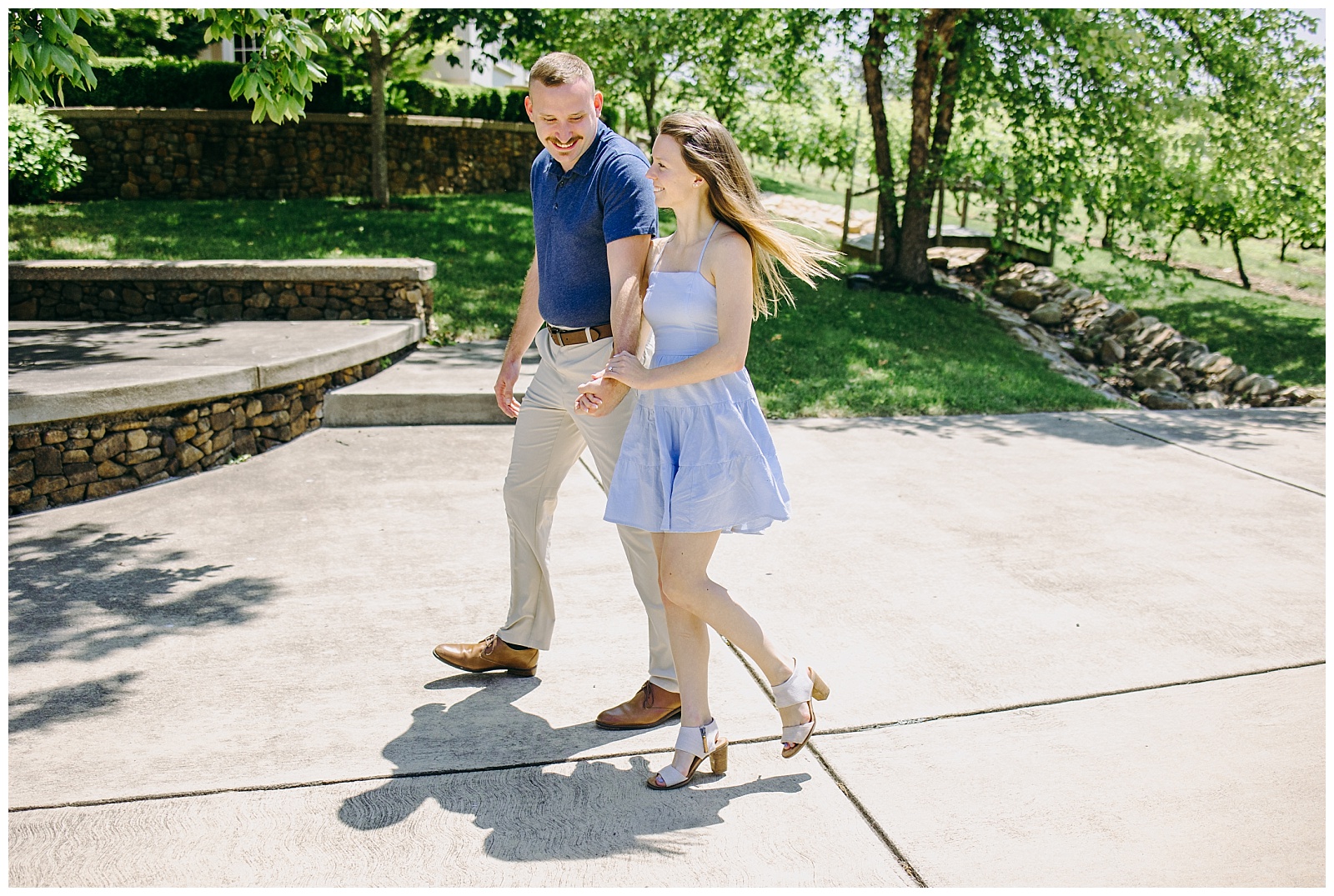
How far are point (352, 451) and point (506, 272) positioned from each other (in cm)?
546

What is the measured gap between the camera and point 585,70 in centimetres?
340

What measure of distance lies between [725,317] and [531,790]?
1.49 m

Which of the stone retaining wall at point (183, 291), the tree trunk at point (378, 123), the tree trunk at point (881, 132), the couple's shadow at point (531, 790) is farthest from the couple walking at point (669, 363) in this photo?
the tree trunk at point (378, 123)

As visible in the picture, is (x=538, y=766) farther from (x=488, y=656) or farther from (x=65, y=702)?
(x=65, y=702)

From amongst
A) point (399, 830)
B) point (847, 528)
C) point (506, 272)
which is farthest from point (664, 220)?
point (399, 830)

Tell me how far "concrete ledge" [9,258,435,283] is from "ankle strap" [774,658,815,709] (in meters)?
6.58

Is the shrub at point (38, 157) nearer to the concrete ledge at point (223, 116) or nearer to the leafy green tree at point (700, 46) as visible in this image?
the concrete ledge at point (223, 116)

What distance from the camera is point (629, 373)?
3.06 metres

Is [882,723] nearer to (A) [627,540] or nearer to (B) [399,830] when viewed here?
(A) [627,540]

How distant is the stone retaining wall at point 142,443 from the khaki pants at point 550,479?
324cm

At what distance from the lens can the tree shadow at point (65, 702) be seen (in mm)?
3488

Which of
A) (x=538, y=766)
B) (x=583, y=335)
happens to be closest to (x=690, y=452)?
(x=583, y=335)

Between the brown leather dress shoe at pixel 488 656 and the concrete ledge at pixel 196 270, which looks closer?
the brown leather dress shoe at pixel 488 656

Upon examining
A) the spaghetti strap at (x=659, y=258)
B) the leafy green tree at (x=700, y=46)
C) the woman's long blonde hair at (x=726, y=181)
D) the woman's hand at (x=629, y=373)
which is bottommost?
the woman's hand at (x=629, y=373)
